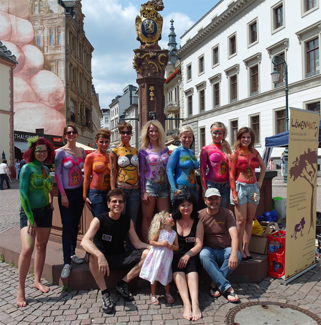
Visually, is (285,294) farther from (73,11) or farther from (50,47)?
(73,11)

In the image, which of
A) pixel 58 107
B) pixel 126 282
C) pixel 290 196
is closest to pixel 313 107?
pixel 290 196

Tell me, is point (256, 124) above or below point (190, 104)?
below

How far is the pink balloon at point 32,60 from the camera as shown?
33.7 meters

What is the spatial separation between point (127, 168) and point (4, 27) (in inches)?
1381

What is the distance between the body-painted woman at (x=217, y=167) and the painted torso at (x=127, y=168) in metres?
0.89

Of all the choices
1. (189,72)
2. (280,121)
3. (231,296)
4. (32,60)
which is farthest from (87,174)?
(189,72)

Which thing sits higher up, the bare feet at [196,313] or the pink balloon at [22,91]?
the pink balloon at [22,91]

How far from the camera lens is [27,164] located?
368 cm

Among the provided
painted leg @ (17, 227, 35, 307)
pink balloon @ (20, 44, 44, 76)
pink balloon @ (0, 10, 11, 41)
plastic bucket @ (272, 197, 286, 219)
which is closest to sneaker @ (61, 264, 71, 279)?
painted leg @ (17, 227, 35, 307)

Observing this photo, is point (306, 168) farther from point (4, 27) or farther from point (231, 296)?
point (4, 27)

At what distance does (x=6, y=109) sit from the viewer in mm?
25969

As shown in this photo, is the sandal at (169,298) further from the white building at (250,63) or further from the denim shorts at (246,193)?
the white building at (250,63)

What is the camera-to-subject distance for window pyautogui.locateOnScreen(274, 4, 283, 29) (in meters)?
24.8

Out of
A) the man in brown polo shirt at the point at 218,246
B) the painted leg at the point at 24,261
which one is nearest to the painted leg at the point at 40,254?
the painted leg at the point at 24,261
